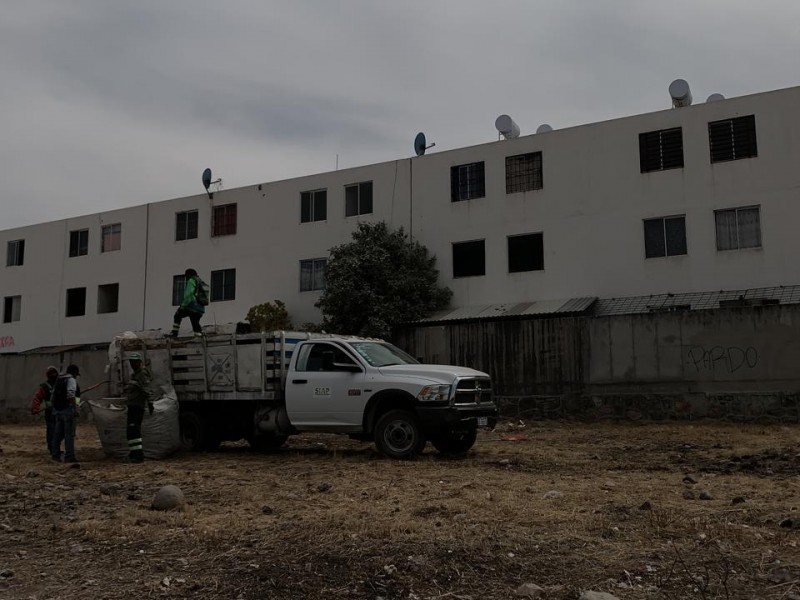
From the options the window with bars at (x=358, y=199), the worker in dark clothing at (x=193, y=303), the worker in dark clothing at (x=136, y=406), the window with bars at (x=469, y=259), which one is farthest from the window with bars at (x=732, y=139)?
the worker in dark clothing at (x=136, y=406)

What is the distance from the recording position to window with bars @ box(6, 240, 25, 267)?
37375 millimetres

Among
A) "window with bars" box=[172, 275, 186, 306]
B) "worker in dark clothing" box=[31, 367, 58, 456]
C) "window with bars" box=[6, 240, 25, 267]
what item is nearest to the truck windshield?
"worker in dark clothing" box=[31, 367, 58, 456]

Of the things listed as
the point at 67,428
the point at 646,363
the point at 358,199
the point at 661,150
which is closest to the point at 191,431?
the point at 67,428

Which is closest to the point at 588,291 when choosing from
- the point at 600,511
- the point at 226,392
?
the point at 226,392

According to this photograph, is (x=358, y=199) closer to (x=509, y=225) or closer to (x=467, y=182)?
(x=467, y=182)

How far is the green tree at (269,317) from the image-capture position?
1131 inches

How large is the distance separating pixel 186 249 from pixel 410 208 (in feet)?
35.0

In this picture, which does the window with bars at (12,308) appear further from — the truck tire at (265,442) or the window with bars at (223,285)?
the truck tire at (265,442)

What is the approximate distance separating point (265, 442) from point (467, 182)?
598 inches

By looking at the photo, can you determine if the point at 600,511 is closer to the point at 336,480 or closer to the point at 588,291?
the point at 336,480

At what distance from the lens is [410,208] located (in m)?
27.8

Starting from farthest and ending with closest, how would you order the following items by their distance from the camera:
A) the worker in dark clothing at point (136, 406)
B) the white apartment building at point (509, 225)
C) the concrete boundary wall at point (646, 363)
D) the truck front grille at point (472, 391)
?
the white apartment building at point (509, 225), the concrete boundary wall at point (646, 363), the worker in dark clothing at point (136, 406), the truck front grille at point (472, 391)

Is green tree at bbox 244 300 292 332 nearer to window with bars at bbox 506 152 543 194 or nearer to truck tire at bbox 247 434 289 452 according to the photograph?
window with bars at bbox 506 152 543 194

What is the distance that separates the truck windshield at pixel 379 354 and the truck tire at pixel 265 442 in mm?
2683
